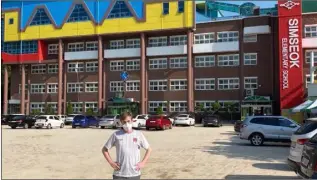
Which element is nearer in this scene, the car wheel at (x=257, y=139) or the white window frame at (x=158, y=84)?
the car wheel at (x=257, y=139)

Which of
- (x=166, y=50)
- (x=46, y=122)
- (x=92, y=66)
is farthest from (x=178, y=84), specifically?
(x=46, y=122)

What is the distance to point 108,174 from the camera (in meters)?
11.4

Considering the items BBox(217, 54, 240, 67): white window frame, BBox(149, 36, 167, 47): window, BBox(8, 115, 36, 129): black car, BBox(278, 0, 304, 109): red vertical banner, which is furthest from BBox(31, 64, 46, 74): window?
BBox(278, 0, 304, 109): red vertical banner

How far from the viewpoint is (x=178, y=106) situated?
58812 mm

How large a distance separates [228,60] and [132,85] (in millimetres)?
14726

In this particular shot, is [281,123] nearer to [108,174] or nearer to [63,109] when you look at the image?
[108,174]

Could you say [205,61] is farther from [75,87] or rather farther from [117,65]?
[75,87]

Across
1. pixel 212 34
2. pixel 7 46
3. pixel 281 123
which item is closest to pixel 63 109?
pixel 7 46

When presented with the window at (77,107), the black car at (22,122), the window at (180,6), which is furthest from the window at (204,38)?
the black car at (22,122)

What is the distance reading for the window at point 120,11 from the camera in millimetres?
61844

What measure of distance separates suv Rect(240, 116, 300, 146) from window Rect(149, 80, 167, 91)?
39.4m

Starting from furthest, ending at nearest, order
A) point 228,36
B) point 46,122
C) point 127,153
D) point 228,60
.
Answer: point 228,36
point 228,60
point 46,122
point 127,153

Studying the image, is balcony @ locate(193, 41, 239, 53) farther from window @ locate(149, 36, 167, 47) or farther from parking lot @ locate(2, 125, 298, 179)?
parking lot @ locate(2, 125, 298, 179)

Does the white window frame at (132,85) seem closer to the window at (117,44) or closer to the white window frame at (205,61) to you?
the window at (117,44)
